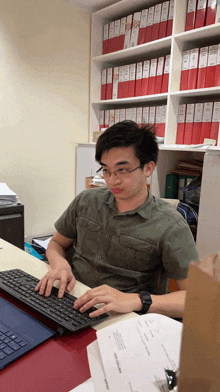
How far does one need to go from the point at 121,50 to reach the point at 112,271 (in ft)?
7.66

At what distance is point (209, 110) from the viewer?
2.17m

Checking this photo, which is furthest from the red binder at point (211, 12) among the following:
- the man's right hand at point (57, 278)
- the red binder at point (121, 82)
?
the man's right hand at point (57, 278)

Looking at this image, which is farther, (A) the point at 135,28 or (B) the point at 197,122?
(A) the point at 135,28

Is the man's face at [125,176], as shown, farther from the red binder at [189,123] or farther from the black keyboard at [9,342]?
the red binder at [189,123]

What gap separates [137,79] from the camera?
267 centimetres

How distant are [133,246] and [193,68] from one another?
1.77 m

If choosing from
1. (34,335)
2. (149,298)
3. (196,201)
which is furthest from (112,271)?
(196,201)

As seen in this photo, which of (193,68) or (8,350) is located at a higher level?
(193,68)

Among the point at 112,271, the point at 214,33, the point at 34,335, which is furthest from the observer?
the point at 214,33

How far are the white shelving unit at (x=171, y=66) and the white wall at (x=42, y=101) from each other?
130 mm

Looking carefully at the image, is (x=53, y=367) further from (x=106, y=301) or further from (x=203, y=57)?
(x=203, y=57)

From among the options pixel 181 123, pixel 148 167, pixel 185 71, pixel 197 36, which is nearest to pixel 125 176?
pixel 148 167

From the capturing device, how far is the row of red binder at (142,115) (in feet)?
8.18

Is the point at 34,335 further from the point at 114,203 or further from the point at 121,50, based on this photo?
the point at 121,50
